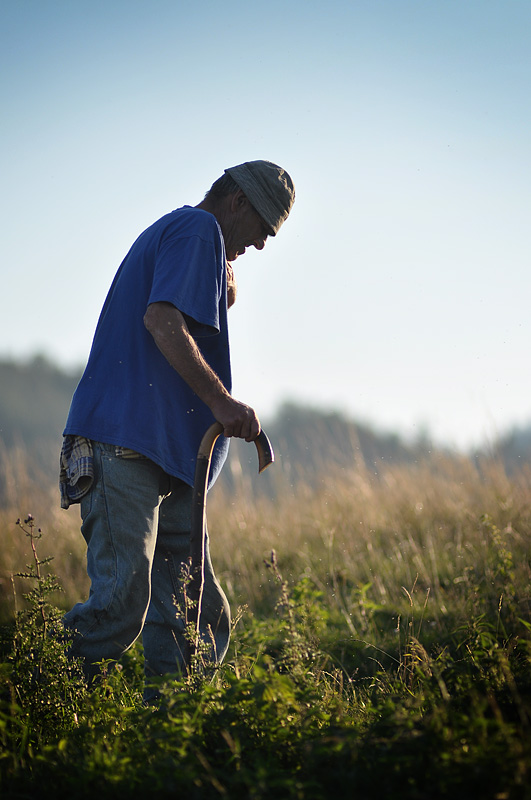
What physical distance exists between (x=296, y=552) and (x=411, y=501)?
144cm

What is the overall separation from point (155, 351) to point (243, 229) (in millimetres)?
862

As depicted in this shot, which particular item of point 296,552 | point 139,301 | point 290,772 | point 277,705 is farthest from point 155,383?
point 296,552

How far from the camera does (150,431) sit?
2389 mm

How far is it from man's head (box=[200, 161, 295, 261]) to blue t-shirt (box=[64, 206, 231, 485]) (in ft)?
1.19

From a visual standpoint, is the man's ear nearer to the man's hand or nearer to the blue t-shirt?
the blue t-shirt

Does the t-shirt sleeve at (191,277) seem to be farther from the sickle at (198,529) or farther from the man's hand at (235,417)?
the sickle at (198,529)

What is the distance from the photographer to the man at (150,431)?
2299mm

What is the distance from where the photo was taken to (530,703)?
1765 mm

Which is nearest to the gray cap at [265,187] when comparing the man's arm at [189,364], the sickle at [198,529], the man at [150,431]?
the man at [150,431]

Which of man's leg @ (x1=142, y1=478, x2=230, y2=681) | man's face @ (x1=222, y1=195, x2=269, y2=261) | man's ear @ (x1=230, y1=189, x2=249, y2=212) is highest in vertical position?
man's ear @ (x1=230, y1=189, x2=249, y2=212)

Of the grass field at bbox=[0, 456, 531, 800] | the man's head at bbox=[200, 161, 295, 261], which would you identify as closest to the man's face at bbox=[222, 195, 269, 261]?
the man's head at bbox=[200, 161, 295, 261]

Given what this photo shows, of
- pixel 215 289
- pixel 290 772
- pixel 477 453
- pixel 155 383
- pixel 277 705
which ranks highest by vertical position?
pixel 215 289

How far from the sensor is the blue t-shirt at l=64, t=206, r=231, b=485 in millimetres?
2373

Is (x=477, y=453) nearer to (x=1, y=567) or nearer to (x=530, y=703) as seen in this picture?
(x=530, y=703)
